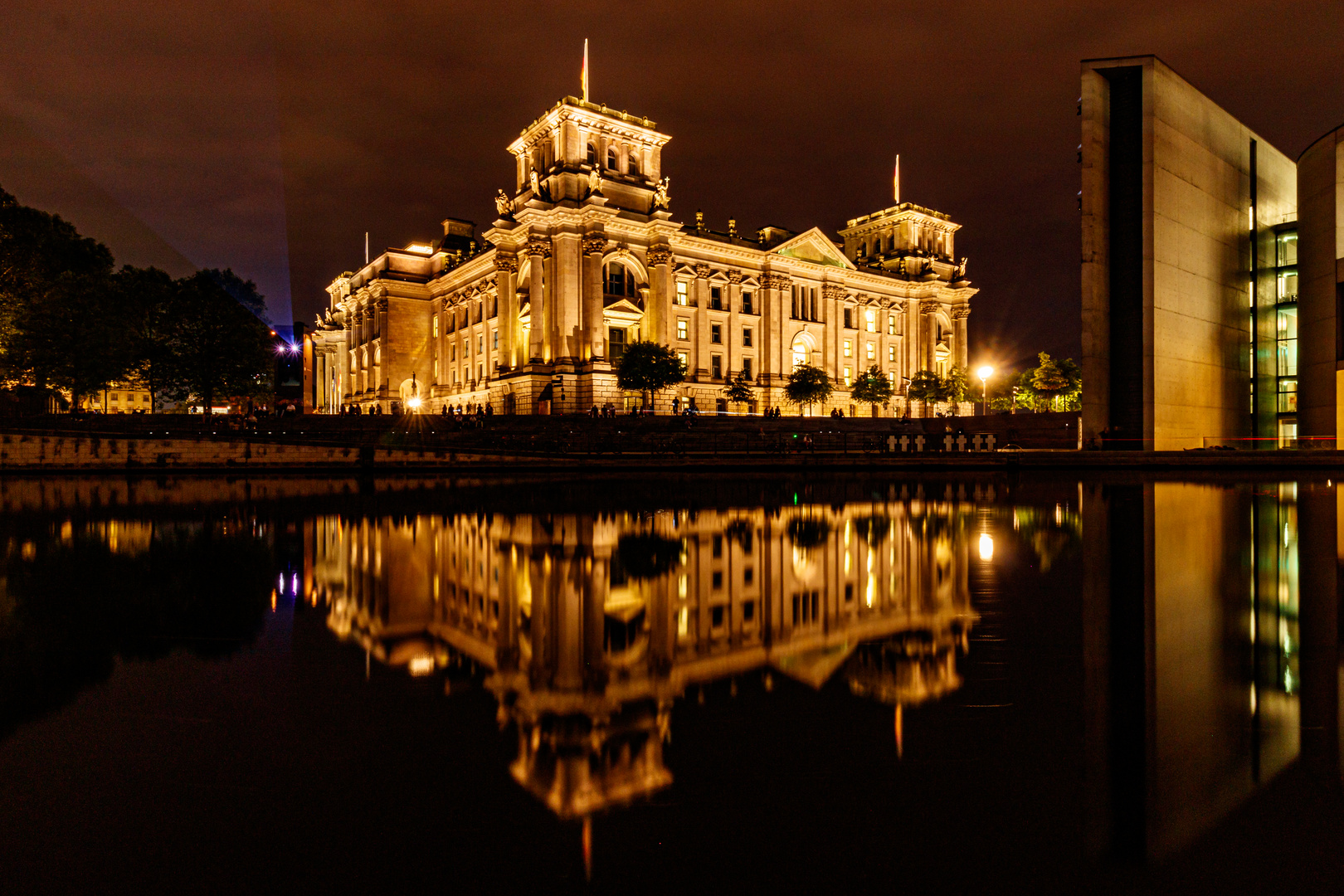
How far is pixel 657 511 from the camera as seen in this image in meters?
17.1

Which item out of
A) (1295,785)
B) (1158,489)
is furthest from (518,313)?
(1295,785)

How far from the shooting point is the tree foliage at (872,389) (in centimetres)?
8119

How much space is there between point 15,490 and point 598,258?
46.9 meters

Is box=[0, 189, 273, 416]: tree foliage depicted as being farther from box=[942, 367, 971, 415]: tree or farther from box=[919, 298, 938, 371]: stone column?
box=[919, 298, 938, 371]: stone column

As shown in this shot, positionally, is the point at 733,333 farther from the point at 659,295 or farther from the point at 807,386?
the point at 659,295

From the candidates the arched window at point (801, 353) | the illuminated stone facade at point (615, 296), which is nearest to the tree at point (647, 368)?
the illuminated stone facade at point (615, 296)

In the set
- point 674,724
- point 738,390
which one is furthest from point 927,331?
point 674,724

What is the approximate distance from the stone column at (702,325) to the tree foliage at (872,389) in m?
18.3

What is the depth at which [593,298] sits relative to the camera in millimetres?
65875

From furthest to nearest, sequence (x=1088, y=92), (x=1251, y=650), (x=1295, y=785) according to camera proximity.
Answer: (x=1088, y=92) → (x=1251, y=650) → (x=1295, y=785)

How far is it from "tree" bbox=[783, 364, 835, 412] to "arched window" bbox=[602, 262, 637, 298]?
18773 millimetres

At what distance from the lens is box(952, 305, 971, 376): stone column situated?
316 feet

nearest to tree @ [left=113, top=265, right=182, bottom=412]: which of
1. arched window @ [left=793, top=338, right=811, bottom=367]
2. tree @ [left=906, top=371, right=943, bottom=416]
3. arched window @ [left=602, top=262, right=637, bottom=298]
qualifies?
Result: arched window @ [left=602, top=262, right=637, bottom=298]

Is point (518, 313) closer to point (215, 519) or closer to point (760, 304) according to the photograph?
point (760, 304)
